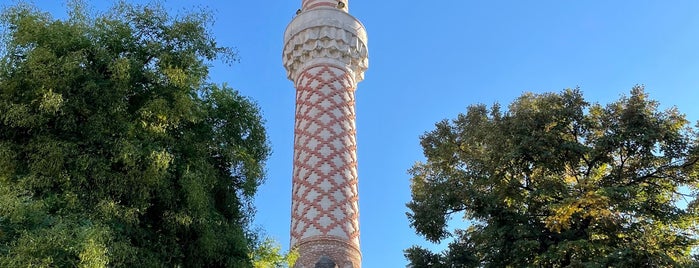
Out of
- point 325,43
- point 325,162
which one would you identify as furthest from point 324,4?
point 325,162

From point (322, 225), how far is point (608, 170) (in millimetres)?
5224

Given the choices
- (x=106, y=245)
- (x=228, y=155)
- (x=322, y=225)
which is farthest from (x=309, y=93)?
(x=106, y=245)

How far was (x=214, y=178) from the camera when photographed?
904 cm

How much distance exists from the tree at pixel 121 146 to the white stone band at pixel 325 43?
4385 mm

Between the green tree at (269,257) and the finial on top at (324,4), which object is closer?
the green tree at (269,257)

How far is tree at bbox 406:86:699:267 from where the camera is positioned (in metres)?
11.7

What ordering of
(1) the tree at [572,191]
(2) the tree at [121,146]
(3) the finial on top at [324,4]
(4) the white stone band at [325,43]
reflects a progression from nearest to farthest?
(2) the tree at [121,146]
(1) the tree at [572,191]
(4) the white stone band at [325,43]
(3) the finial on top at [324,4]

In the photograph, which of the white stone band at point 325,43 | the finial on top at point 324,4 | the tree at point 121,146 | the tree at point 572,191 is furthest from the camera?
the finial on top at point 324,4

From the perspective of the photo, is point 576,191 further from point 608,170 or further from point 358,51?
point 358,51

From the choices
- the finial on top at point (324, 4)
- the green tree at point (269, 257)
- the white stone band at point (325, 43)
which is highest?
the finial on top at point (324, 4)

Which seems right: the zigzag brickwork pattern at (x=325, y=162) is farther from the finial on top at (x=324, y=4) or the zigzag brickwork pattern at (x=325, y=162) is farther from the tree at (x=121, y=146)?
the tree at (x=121, y=146)

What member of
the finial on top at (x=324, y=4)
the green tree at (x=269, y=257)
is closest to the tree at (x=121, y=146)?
the green tree at (x=269, y=257)

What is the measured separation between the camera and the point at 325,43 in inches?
553

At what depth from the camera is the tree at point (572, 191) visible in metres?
11.7
